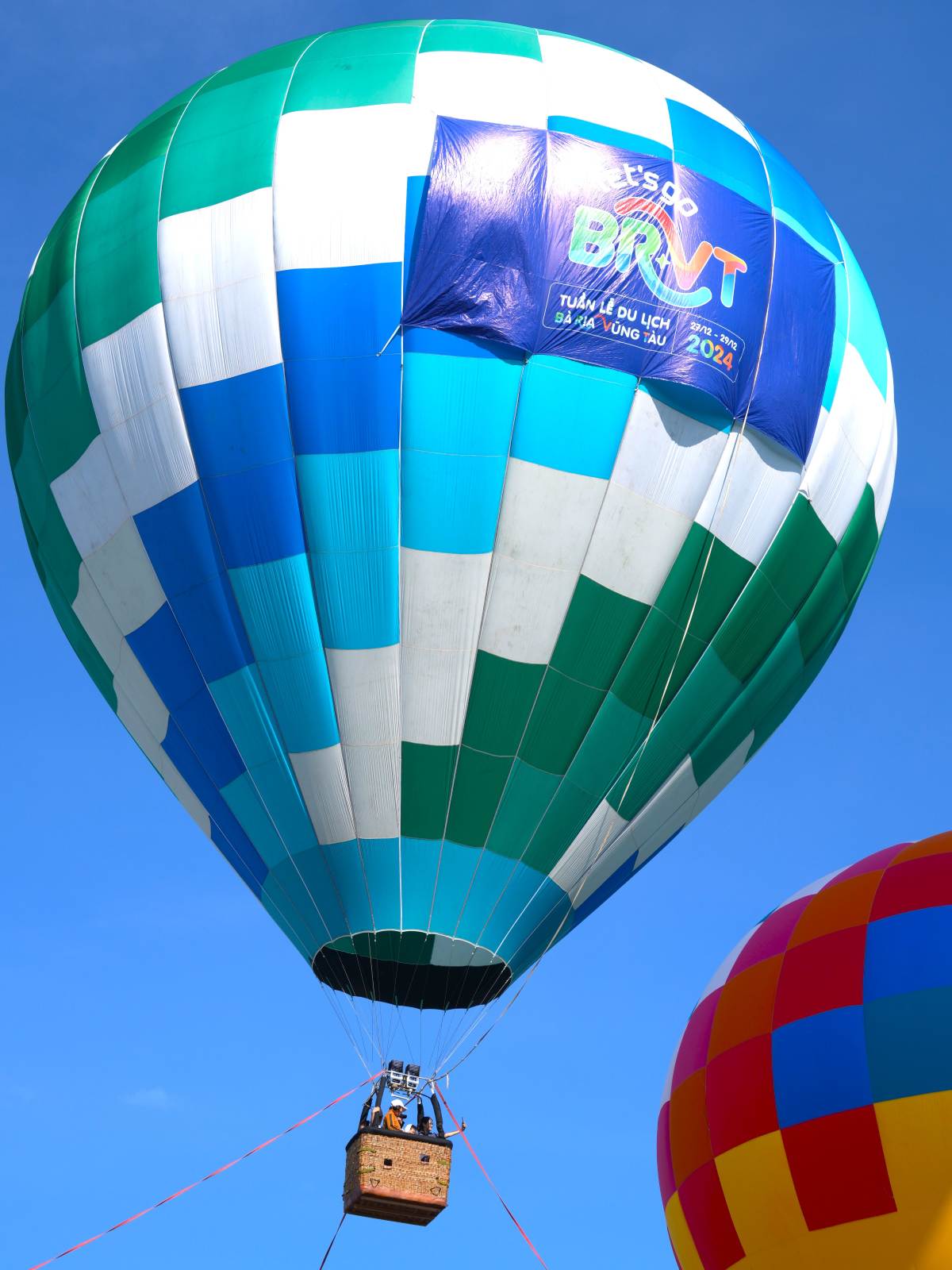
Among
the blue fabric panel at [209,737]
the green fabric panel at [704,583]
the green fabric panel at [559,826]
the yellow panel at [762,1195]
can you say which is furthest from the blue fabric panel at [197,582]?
the yellow panel at [762,1195]

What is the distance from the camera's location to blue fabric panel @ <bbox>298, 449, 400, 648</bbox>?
13.5m

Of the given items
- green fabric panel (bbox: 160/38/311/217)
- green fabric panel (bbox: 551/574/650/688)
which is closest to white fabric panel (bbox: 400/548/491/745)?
green fabric panel (bbox: 551/574/650/688)

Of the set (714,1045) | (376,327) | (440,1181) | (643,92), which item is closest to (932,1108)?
(714,1045)

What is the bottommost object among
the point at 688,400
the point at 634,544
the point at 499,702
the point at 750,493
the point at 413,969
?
the point at 413,969

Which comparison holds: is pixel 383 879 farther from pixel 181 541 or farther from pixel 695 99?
pixel 695 99

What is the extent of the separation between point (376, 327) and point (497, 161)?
1.33 meters

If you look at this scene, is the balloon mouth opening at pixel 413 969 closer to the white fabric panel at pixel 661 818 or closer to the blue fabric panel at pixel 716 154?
the white fabric panel at pixel 661 818

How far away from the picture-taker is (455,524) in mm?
13500

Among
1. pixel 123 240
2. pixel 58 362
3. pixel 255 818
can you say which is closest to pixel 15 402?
pixel 58 362

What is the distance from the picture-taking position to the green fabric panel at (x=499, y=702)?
13633 mm

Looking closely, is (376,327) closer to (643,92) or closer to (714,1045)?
(643,92)

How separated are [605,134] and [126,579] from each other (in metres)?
4.15

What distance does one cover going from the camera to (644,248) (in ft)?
45.5

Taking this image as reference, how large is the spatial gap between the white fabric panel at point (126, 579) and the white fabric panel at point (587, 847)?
9.89 feet
